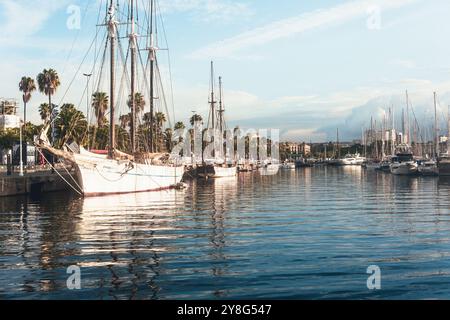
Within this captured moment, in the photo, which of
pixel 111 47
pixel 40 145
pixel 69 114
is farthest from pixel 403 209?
pixel 69 114

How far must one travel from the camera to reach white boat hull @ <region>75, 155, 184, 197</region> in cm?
4703

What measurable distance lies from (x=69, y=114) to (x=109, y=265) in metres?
68.5

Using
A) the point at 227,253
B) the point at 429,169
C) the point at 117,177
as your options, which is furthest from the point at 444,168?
the point at 227,253

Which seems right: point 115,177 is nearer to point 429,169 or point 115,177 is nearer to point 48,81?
point 48,81

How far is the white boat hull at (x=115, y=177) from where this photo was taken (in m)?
47.0

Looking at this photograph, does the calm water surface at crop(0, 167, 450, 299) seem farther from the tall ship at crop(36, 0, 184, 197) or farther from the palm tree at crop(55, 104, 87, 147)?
the palm tree at crop(55, 104, 87, 147)

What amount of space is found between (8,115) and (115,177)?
→ 66622 millimetres

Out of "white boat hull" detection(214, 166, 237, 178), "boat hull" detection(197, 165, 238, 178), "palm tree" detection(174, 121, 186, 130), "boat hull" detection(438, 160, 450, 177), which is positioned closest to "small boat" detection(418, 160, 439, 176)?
"boat hull" detection(438, 160, 450, 177)

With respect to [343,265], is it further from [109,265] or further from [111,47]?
[111,47]

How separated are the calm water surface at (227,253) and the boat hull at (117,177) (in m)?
13.5

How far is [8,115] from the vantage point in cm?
10569

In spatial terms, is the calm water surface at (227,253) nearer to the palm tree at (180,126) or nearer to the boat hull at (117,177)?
the boat hull at (117,177)

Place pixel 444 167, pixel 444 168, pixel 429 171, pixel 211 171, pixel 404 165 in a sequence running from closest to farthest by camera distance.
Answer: pixel 444 167, pixel 444 168, pixel 211 171, pixel 429 171, pixel 404 165

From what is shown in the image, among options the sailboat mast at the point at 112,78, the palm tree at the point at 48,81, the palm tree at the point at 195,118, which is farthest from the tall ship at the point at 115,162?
the palm tree at the point at 195,118
